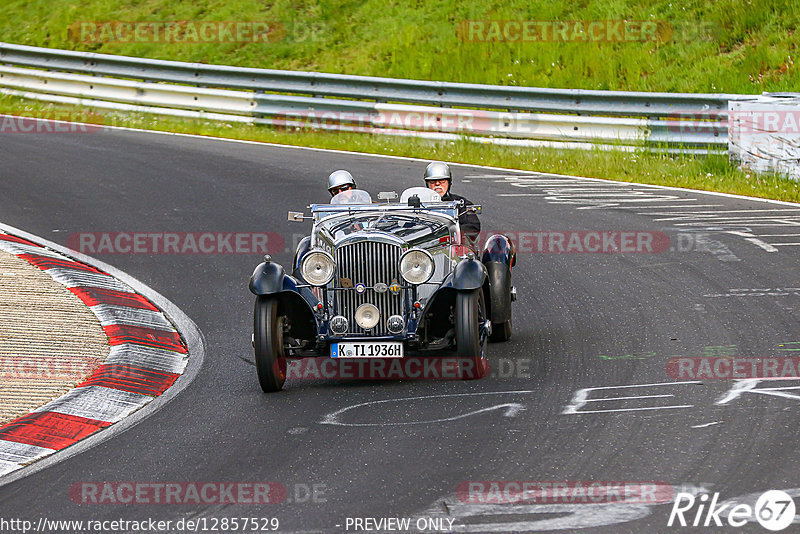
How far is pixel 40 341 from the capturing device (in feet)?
29.8

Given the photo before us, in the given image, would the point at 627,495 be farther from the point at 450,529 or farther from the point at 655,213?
the point at 655,213

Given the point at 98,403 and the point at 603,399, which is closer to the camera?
the point at 603,399

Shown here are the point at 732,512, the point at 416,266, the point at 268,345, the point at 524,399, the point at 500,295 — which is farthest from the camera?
the point at 500,295

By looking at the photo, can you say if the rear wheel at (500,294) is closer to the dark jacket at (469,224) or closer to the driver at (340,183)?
the dark jacket at (469,224)

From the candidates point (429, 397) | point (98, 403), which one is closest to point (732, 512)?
point (429, 397)

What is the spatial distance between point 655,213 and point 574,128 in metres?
4.91

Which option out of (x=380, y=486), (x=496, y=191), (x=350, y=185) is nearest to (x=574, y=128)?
(x=496, y=191)

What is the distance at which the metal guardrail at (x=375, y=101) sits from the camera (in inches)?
694

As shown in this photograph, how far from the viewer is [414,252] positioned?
8211 mm

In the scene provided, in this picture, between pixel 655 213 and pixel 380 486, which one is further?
pixel 655 213

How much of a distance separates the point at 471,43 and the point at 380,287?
52.7 feet

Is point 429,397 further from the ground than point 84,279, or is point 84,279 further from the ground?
point 84,279

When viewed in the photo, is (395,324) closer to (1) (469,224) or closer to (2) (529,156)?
(1) (469,224)

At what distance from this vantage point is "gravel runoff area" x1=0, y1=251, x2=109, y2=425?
805cm
